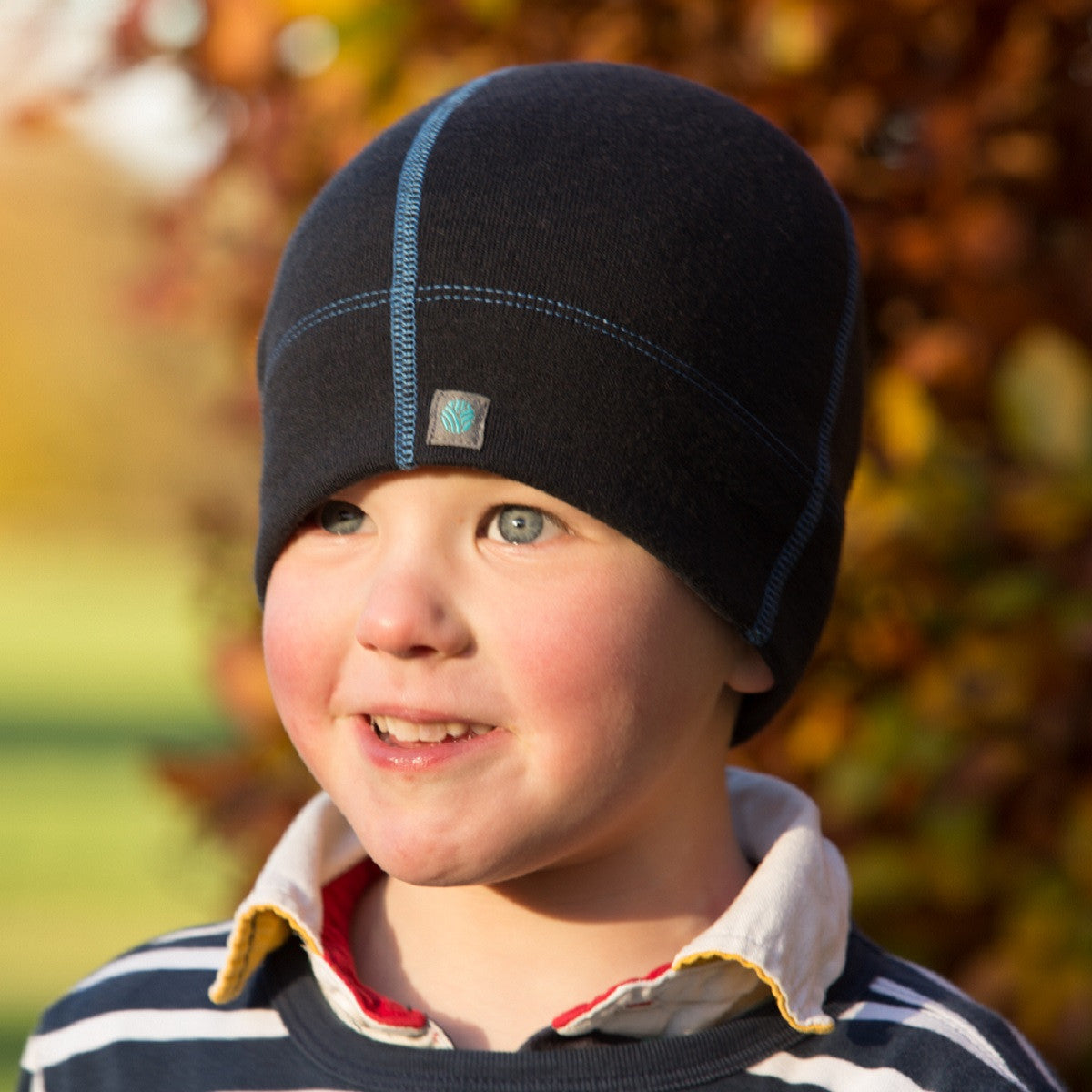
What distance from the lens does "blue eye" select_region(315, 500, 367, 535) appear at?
183 centimetres

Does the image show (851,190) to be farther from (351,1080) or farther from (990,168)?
A: (351,1080)

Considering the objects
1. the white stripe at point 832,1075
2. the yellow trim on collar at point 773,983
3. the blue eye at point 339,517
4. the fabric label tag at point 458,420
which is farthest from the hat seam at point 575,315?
the white stripe at point 832,1075

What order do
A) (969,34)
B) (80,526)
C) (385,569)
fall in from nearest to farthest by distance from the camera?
1. (385,569)
2. (969,34)
3. (80,526)

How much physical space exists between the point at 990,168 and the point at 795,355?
0.88 meters

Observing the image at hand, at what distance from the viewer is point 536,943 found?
184 cm

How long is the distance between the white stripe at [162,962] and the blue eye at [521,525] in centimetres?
70

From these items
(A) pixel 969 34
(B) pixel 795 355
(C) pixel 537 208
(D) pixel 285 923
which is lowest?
(D) pixel 285 923

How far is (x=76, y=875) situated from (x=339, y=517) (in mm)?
6604

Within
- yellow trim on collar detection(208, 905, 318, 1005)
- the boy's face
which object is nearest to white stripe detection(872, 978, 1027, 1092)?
the boy's face

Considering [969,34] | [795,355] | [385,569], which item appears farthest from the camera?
[969,34]

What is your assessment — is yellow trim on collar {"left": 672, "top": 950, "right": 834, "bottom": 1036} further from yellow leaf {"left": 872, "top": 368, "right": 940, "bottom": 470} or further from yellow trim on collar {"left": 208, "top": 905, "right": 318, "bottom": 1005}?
yellow leaf {"left": 872, "top": 368, "right": 940, "bottom": 470}

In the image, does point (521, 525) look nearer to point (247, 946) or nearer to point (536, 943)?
point (536, 943)

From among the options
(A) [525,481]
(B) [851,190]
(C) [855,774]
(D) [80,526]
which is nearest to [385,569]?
(A) [525,481]

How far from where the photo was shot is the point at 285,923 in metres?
1.95
